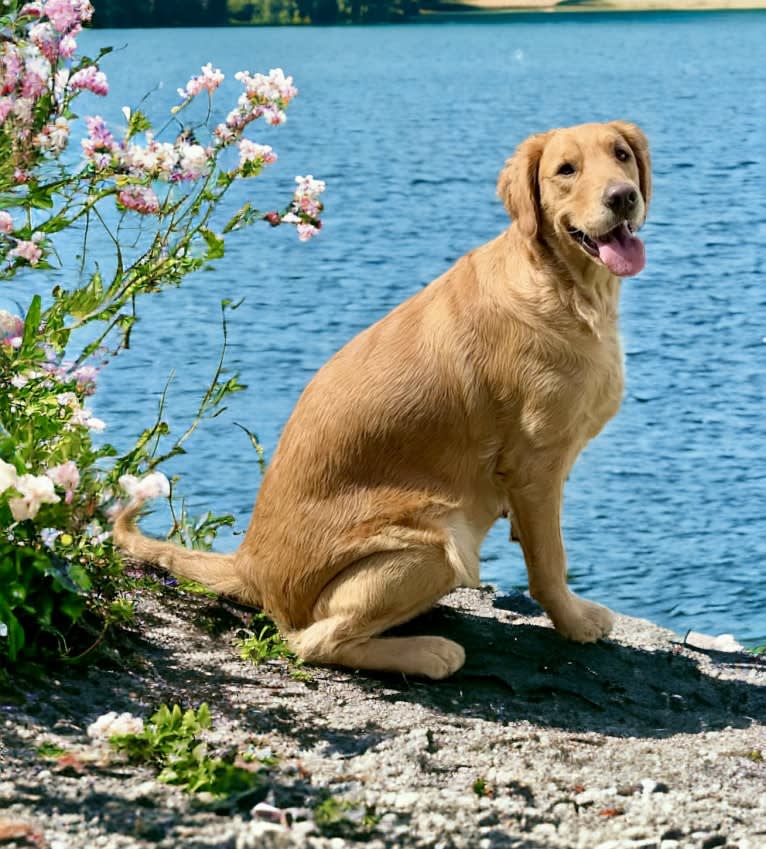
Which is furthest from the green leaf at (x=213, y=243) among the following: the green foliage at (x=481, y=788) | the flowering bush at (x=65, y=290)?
the green foliage at (x=481, y=788)

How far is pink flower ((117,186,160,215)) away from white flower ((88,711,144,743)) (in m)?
2.05

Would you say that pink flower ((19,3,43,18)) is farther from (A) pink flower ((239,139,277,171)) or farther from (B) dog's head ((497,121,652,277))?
(B) dog's head ((497,121,652,277))

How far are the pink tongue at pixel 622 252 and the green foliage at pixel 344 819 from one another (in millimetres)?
2208

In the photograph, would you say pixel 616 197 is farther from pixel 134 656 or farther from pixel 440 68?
pixel 440 68

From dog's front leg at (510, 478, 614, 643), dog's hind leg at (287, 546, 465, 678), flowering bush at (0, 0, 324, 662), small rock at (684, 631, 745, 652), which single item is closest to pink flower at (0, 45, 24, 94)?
flowering bush at (0, 0, 324, 662)

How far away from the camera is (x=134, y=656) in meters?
5.03

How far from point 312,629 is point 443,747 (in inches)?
34.5

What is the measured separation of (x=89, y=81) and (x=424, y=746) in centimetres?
271

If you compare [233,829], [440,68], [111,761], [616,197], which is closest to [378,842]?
[233,829]

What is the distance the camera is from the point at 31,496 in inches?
161

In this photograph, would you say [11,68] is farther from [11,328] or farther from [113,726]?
[113,726]

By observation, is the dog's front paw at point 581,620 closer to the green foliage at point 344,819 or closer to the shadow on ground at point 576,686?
the shadow on ground at point 576,686

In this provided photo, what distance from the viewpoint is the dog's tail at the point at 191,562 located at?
5621 millimetres

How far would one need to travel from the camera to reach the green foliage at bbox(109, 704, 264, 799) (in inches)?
153
